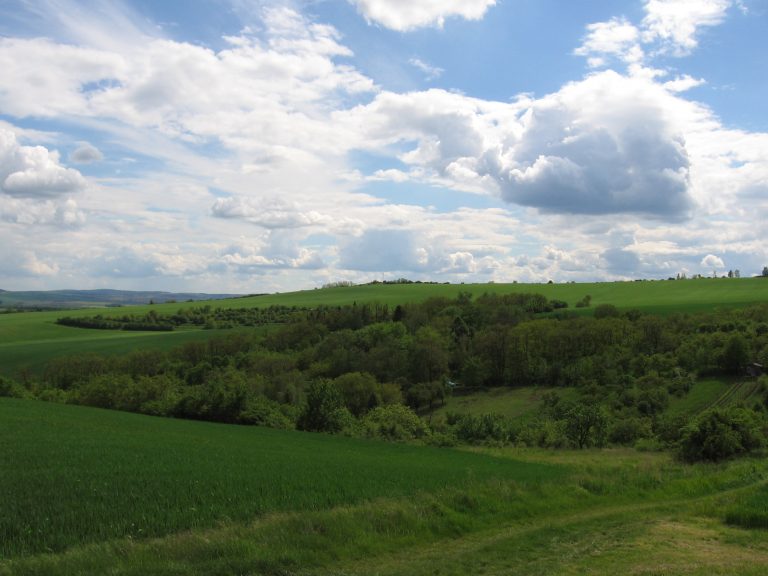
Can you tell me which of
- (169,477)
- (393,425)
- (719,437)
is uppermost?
(169,477)

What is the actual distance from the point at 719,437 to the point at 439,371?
7415 cm

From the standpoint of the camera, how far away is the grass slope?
13.2 m

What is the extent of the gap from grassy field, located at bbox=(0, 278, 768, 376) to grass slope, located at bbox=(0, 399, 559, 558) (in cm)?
7505

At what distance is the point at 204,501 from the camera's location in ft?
50.8

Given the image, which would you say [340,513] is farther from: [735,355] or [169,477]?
[735,355]

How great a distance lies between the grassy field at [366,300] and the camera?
10812 cm

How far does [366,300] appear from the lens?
170 metres

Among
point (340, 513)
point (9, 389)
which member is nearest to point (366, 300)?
point (9, 389)

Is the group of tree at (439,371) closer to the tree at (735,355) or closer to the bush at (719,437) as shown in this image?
the tree at (735,355)

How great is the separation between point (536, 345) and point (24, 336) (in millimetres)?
104760

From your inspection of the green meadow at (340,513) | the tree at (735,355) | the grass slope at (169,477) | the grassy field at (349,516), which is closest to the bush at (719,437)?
the green meadow at (340,513)

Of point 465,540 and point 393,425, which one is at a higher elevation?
point 465,540

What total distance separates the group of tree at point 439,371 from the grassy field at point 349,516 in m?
27.5

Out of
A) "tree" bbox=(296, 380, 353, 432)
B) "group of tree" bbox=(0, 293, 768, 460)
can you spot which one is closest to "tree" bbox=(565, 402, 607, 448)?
"group of tree" bbox=(0, 293, 768, 460)
